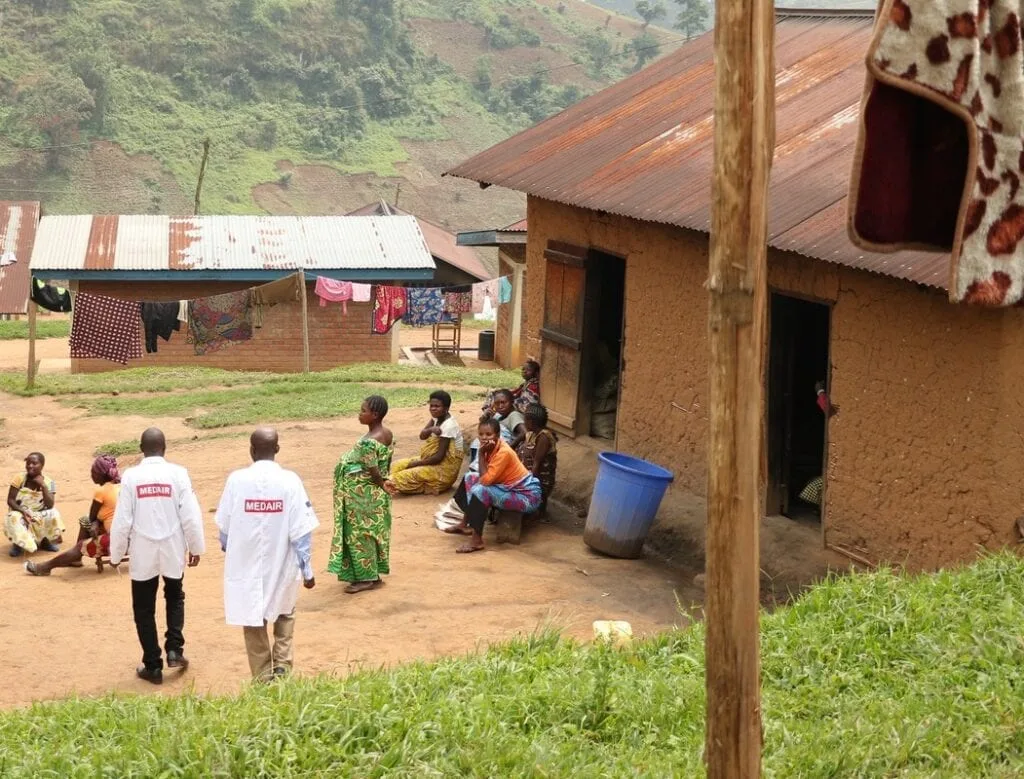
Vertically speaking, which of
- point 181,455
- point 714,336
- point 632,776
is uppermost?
point 714,336

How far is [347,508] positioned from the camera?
28.1ft

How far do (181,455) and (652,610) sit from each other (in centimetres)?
677

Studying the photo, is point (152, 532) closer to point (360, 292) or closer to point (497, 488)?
point (497, 488)

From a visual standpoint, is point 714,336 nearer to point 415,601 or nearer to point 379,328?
point 415,601

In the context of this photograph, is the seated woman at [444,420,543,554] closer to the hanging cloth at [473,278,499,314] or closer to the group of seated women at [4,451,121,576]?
the group of seated women at [4,451,121,576]

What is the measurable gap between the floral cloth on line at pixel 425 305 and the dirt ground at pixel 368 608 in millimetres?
8368

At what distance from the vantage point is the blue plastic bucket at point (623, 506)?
9297mm

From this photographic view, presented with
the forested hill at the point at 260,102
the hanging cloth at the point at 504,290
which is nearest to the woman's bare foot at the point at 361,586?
the hanging cloth at the point at 504,290

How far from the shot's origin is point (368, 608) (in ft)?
27.5

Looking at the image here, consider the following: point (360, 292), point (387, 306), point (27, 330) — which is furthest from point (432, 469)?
point (27, 330)

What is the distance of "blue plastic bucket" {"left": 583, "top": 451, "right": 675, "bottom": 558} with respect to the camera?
9297 millimetres

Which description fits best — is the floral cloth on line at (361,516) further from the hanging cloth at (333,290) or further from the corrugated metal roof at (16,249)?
the corrugated metal roof at (16,249)

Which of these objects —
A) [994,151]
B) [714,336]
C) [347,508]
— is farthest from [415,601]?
[994,151]

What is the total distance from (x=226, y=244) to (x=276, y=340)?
7.67 ft
